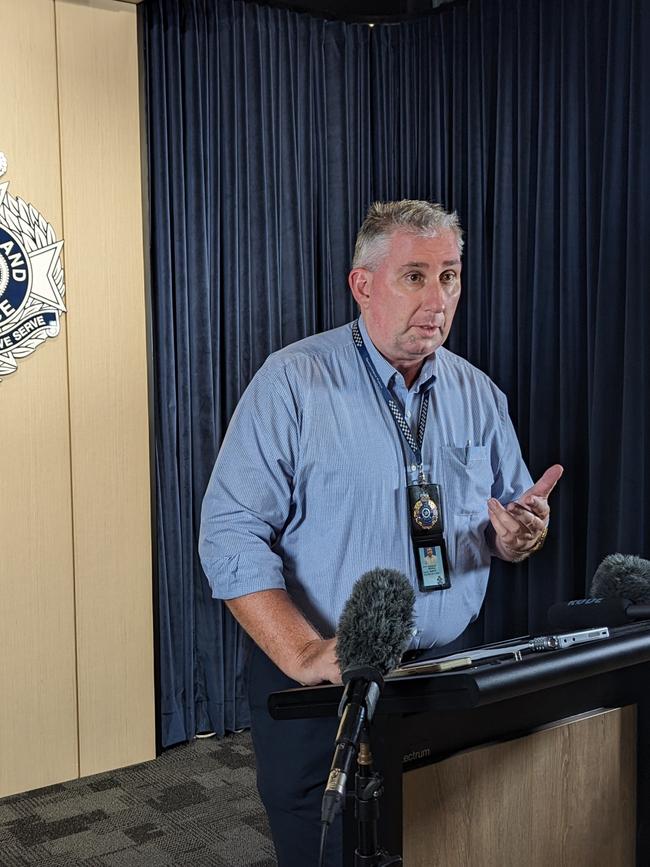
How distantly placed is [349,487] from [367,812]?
3.02 feet

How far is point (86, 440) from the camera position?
3.79 m

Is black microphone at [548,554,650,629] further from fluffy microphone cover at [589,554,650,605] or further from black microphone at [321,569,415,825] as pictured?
black microphone at [321,569,415,825]

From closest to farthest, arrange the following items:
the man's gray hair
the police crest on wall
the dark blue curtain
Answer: the man's gray hair, the dark blue curtain, the police crest on wall

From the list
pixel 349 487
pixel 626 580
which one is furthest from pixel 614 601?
pixel 349 487

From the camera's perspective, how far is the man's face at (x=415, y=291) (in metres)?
2.08

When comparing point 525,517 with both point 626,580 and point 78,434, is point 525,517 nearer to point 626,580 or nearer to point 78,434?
point 626,580

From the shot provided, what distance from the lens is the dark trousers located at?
6.14ft

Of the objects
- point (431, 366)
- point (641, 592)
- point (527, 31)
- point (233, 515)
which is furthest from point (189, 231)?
point (641, 592)

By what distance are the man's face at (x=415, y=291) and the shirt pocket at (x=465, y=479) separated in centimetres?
26

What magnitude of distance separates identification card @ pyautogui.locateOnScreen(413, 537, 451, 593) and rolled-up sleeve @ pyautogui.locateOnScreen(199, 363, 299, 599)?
302 millimetres

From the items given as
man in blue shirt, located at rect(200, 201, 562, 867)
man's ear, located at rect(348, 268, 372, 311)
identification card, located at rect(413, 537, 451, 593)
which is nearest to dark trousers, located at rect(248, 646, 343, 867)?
man in blue shirt, located at rect(200, 201, 562, 867)

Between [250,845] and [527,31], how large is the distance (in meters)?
3.13

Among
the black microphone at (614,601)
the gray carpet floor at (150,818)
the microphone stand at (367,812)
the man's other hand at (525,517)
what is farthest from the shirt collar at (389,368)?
the gray carpet floor at (150,818)

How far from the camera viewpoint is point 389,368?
85.8 inches
